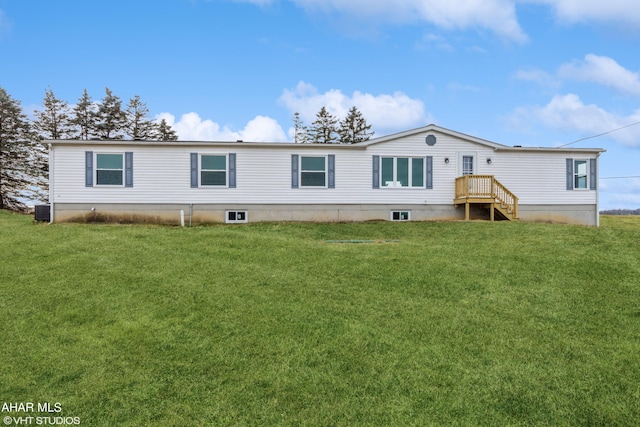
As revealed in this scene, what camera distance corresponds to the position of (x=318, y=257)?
364 inches

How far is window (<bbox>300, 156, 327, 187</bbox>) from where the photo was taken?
1709 centimetres

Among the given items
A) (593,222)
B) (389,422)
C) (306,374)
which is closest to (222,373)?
(306,374)

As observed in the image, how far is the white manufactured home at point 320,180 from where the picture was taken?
53.4 feet

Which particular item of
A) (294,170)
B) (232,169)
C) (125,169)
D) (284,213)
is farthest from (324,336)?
(125,169)

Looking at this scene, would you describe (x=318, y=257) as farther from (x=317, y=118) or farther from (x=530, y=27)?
(x=317, y=118)

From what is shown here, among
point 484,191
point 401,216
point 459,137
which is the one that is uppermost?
point 459,137

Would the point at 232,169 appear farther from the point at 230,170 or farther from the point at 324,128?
the point at 324,128

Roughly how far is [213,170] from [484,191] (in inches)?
430

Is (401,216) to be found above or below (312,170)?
below

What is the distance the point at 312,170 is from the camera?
17109 millimetres

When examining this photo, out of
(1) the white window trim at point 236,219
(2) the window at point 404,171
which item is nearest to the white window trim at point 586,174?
(2) the window at point 404,171

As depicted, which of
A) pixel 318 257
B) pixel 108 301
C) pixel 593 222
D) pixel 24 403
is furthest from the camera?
pixel 593 222

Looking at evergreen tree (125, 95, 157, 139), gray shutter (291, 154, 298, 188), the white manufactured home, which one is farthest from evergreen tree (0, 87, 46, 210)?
gray shutter (291, 154, 298, 188)

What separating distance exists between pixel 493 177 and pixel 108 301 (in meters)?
14.9
